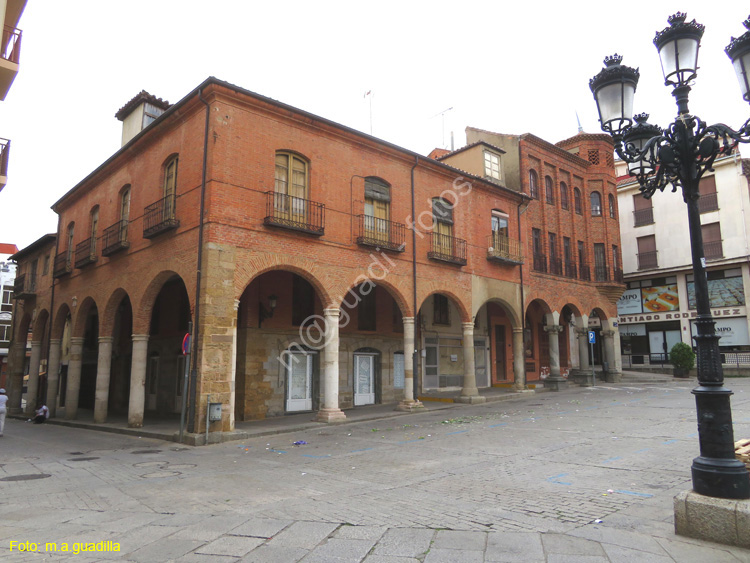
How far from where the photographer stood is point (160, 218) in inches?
588

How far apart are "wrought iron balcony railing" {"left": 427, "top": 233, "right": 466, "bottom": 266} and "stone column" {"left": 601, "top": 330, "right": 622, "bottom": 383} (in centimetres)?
1259

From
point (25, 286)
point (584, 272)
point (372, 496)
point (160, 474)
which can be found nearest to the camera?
point (372, 496)

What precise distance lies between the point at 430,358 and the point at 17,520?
18.0 meters

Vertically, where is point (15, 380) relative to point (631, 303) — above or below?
below

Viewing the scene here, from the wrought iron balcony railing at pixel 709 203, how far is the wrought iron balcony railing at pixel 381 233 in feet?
76.2

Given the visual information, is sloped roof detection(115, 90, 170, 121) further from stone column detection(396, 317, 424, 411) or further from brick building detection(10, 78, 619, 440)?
stone column detection(396, 317, 424, 411)

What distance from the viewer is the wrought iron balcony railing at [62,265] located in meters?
20.5

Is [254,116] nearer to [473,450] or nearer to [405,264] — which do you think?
[405,264]

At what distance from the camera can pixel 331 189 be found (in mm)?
15562

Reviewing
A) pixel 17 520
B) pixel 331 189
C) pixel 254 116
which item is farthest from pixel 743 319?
pixel 17 520

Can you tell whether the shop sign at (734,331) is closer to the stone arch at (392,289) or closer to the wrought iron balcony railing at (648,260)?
the wrought iron balcony railing at (648,260)

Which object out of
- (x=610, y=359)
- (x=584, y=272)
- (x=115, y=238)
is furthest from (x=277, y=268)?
(x=610, y=359)

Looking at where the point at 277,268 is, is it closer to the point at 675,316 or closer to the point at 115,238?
the point at 115,238

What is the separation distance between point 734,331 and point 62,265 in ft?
114
